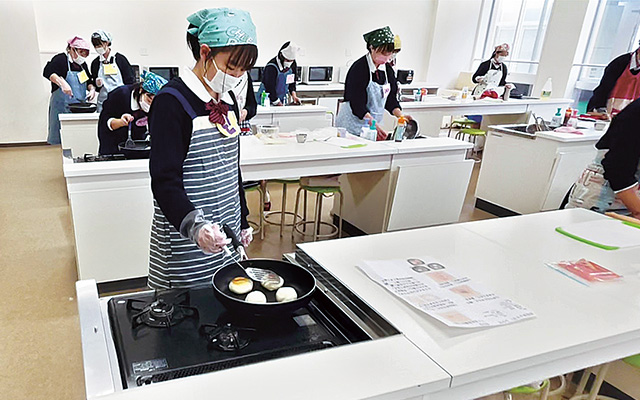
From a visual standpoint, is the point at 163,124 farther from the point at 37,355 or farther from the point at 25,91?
the point at 25,91

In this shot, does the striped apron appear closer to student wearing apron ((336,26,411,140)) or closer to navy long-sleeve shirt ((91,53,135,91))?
student wearing apron ((336,26,411,140))

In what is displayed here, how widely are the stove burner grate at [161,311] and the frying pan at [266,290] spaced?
0.28 feet

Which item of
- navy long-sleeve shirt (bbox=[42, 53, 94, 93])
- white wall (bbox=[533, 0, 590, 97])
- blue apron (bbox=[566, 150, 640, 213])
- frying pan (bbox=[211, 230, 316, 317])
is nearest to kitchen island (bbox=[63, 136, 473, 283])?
blue apron (bbox=[566, 150, 640, 213])

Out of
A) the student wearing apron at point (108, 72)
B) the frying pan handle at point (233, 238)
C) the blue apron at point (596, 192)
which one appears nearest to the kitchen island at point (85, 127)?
the student wearing apron at point (108, 72)

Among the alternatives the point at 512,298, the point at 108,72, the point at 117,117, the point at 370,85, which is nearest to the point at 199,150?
the point at 512,298

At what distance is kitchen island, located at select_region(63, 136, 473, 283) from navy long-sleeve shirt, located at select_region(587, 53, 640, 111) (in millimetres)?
2433

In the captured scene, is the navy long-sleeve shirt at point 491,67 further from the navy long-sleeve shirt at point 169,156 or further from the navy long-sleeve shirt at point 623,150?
the navy long-sleeve shirt at point 169,156

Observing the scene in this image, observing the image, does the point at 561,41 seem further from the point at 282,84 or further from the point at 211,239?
the point at 211,239

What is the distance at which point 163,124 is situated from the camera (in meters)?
1.20

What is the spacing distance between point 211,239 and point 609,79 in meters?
4.89

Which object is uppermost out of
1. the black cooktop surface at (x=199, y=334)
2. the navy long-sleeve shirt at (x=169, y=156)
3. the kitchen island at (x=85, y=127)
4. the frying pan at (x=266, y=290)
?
the navy long-sleeve shirt at (x=169, y=156)

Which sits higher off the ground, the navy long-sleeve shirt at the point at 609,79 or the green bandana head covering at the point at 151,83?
the navy long-sleeve shirt at the point at 609,79

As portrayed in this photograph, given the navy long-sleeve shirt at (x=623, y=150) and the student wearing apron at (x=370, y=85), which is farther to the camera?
the student wearing apron at (x=370, y=85)

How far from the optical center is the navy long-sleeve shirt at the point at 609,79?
4500mm
